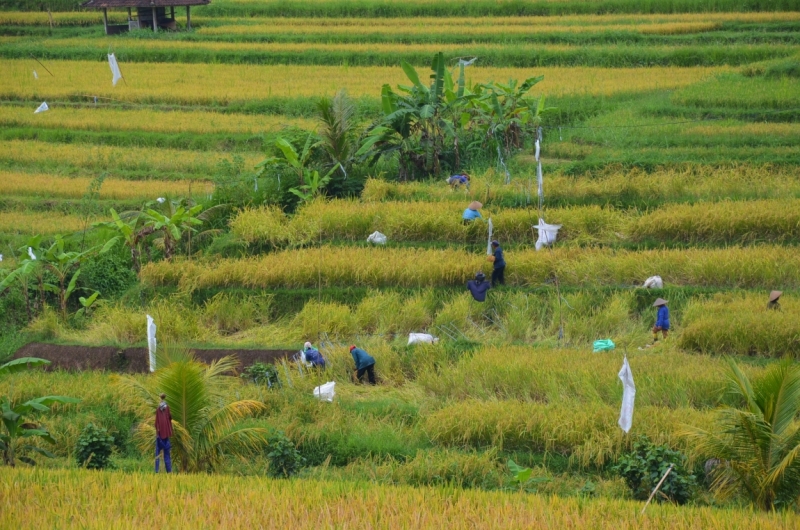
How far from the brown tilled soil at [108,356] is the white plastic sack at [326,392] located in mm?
1471

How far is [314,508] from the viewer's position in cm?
686

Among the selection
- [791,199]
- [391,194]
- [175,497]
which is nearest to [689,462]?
Answer: [175,497]

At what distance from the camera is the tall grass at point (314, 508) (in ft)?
21.3

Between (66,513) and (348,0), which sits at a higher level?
(348,0)

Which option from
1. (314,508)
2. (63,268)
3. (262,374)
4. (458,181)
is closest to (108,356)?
(63,268)

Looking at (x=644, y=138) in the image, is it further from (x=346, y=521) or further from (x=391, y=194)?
(x=346, y=521)

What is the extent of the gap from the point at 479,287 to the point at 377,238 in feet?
8.26

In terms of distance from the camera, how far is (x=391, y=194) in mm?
15180

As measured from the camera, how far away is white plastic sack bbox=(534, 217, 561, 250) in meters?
12.8

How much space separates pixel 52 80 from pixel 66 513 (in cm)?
2219

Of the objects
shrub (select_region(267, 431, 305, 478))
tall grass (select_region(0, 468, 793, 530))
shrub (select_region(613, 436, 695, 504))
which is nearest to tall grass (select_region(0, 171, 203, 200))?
shrub (select_region(267, 431, 305, 478))

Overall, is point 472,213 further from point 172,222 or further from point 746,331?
point 746,331

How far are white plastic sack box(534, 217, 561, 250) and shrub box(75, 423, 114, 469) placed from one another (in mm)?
6480

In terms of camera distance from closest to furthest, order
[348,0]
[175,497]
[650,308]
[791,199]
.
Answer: [175,497], [650,308], [791,199], [348,0]
